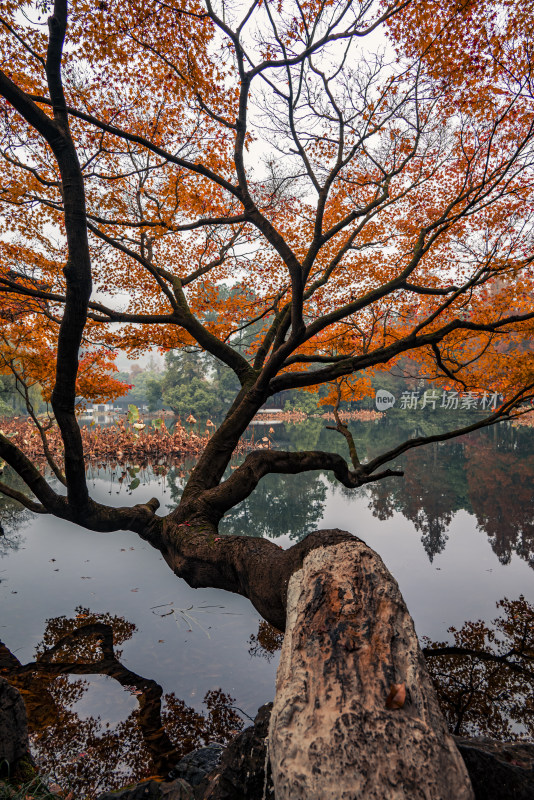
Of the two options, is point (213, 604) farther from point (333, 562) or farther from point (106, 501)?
point (106, 501)

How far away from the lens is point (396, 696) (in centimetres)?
162

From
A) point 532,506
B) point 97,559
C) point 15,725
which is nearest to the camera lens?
point 15,725

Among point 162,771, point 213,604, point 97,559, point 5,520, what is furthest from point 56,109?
point 5,520

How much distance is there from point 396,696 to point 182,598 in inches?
194

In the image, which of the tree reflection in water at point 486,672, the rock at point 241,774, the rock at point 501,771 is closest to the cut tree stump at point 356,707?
the rock at point 241,774

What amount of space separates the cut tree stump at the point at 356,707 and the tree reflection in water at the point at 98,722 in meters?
2.10

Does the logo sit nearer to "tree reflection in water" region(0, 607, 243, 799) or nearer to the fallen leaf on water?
"tree reflection in water" region(0, 607, 243, 799)

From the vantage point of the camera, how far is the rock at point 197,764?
284 centimetres

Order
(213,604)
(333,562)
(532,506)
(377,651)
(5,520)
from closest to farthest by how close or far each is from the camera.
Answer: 1. (377,651)
2. (333,562)
3. (213,604)
4. (5,520)
5. (532,506)

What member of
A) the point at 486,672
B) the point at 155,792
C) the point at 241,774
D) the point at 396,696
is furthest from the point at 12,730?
the point at 486,672

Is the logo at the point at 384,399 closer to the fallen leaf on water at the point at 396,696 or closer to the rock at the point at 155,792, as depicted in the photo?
the rock at the point at 155,792

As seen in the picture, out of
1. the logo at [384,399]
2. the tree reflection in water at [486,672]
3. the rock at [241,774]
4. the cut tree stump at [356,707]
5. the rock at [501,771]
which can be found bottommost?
the tree reflection in water at [486,672]

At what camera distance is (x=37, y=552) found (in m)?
7.32

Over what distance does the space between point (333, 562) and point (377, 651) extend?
0.65m
